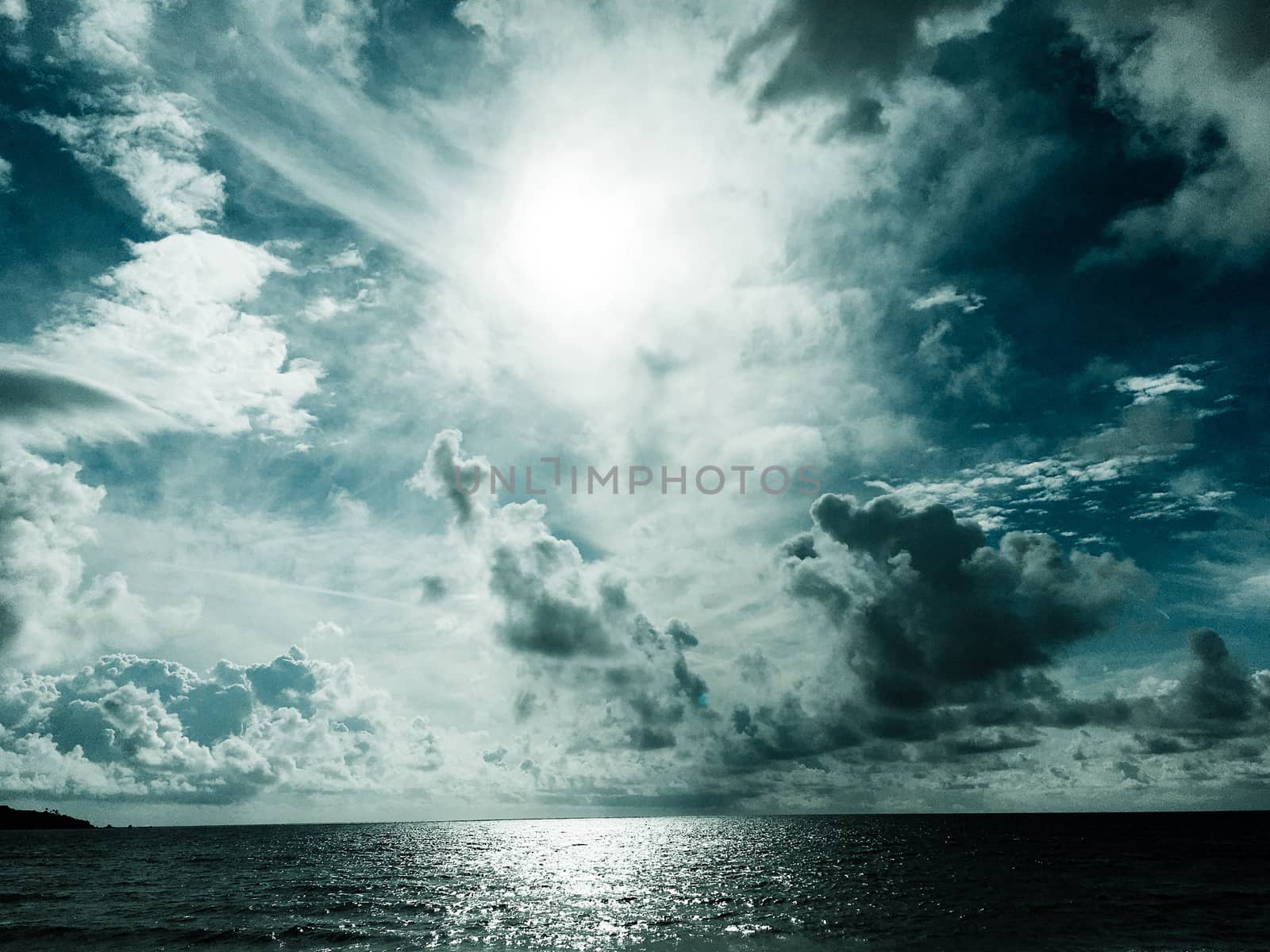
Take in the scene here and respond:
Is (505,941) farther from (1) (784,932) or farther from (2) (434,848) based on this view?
(2) (434,848)

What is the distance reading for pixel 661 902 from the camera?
195 ft

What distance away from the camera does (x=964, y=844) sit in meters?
144

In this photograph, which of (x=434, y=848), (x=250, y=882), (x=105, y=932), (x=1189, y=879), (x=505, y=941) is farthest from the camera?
(x=434, y=848)

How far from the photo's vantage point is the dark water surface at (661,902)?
144 feet

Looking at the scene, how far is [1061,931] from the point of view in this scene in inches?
1791

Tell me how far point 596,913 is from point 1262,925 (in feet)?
153

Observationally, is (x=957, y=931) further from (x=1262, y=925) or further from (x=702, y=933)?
(x=1262, y=925)

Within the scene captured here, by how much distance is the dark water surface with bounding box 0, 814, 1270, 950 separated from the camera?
1726 inches

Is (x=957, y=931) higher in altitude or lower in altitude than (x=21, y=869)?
higher

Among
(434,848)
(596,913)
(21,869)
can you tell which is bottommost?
(434,848)

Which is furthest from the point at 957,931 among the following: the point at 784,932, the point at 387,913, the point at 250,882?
the point at 250,882

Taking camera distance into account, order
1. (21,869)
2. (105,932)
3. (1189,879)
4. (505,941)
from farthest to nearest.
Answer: (21,869)
(1189,879)
(105,932)
(505,941)

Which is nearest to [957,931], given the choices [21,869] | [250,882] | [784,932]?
[784,932]

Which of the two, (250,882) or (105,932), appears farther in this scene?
(250,882)
